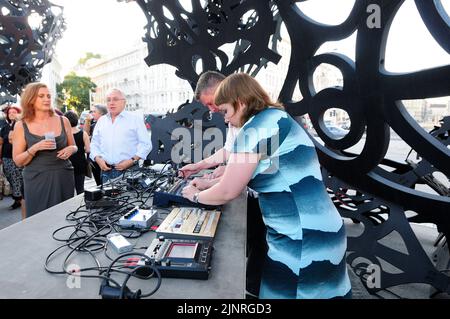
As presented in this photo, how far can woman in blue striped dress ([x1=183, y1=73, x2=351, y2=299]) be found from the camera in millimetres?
1177

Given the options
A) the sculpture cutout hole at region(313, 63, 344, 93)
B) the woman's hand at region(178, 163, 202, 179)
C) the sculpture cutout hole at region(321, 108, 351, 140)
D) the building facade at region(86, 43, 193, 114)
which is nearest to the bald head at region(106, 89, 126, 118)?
the woman's hand at region(178, 163, 202, 179)

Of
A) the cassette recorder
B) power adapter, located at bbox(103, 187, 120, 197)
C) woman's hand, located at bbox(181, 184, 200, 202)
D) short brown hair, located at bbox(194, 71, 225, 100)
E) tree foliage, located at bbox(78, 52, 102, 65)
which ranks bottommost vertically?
power adapter, located at bbox(103, 187, 120, 197)

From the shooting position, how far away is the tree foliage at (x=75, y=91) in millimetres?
41719

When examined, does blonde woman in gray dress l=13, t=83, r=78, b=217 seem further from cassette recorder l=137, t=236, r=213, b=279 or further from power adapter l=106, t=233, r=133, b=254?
cassette recorder l=137, t=236, r=213, b=279

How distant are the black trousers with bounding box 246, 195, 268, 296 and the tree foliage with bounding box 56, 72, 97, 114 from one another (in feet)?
146

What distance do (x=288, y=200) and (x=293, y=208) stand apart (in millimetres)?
36

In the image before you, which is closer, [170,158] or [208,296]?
[208,296]

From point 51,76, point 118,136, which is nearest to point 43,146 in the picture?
point 118,136

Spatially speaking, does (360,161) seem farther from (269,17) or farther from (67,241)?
(67,241)

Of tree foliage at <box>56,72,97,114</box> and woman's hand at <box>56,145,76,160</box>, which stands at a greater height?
tree foliage at <box>56,72,97,114</box>

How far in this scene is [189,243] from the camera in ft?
3.83

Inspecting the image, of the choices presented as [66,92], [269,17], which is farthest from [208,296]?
[66,92]

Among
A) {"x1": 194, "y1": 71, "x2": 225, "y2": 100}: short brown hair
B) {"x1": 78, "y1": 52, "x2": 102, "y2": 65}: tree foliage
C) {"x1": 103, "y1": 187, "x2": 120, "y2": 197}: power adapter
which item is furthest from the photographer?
{"x1": 78, "y1": 52, "x2": 102, "y2": 65}: tree foliage

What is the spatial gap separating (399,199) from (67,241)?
186 centimetres
